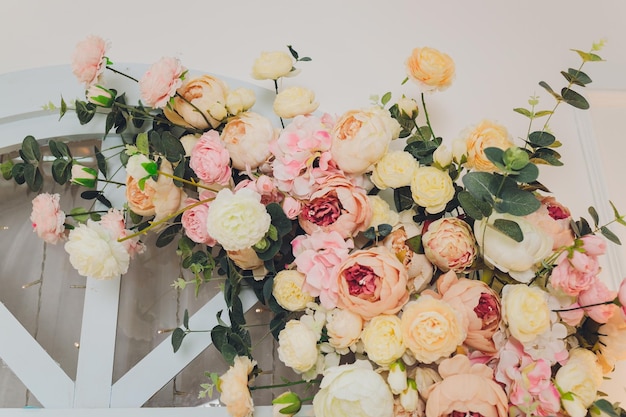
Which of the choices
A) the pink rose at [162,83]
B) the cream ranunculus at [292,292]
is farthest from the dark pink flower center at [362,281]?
the pink rose at [162,83]

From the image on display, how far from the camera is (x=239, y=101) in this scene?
41.4 inches

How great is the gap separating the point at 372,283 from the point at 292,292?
0.16m

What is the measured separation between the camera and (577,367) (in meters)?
0.88

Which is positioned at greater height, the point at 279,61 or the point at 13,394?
the point at 279,61

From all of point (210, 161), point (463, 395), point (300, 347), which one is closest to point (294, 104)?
point (210, 161)

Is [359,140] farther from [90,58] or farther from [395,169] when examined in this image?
[90,58]

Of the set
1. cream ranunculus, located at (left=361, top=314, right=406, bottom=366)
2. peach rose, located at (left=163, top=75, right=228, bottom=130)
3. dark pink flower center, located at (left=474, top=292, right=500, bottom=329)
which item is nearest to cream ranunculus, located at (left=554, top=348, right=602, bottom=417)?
dark pink flower center, located at (left=474, top=292, right=500, bottom=329)

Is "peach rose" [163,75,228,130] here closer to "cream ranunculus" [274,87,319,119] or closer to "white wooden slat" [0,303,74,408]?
"cream ranunculus" [274,87,319,119]

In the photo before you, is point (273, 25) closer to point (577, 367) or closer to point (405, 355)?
point (405, 355)

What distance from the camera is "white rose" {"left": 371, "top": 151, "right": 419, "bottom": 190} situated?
967mm

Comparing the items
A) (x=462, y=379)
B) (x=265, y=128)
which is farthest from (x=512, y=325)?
(x=265, y=128)

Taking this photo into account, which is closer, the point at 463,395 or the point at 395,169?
the point at 463,395

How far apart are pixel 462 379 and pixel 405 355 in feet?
0.31

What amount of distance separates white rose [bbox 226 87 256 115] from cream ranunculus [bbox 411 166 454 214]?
35cm
